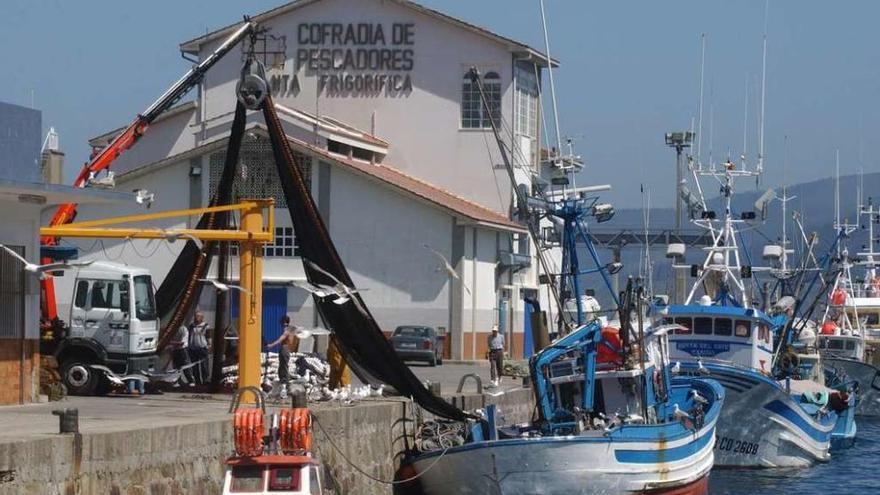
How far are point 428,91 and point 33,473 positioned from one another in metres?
39.7

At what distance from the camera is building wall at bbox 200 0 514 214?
55969mm

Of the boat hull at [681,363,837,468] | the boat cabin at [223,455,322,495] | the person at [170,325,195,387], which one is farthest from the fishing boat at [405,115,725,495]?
the boat hull at [681,363,837,468]

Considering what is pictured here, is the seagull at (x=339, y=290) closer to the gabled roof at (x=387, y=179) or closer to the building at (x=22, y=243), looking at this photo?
the building at (x=22, y=243)

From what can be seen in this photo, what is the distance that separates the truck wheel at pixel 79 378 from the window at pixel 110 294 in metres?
1.29

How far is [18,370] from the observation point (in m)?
26.5

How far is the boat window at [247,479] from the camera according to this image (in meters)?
19.5

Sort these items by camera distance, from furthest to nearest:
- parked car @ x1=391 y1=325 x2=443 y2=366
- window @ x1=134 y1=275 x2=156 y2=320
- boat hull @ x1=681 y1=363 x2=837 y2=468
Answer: parked car @ x1=391 y1=325 x2=443 y2=366 < boat hull @ x1=681 y1=363 x2=837 y2=468 < window @ x1=134 y1=275 x2=156 y2=320

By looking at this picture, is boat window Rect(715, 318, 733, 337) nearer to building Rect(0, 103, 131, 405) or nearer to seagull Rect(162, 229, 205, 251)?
seagull Rect(162, 229, 205, 251)

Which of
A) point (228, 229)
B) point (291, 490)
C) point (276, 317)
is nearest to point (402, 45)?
point (276, 317)

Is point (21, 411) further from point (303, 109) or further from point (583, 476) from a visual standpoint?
point (303, 109)

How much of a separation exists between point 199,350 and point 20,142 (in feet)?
25.2

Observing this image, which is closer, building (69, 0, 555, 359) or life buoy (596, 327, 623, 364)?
life buoy (596, 327, 623, 364)

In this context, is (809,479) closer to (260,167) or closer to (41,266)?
(41,266)

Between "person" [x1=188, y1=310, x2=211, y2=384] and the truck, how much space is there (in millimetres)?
1075
